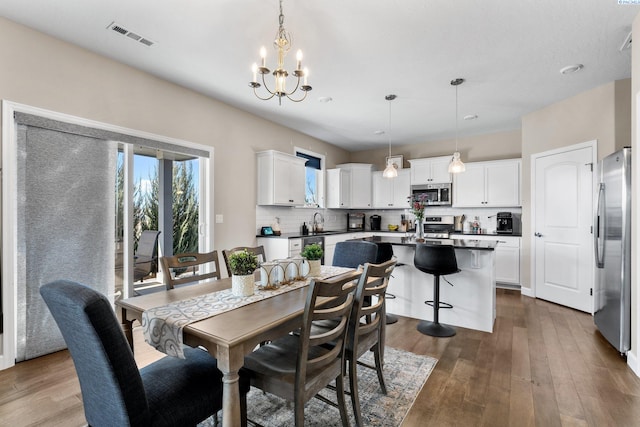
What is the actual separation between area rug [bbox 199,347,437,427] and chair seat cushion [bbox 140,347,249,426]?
23.5 inches

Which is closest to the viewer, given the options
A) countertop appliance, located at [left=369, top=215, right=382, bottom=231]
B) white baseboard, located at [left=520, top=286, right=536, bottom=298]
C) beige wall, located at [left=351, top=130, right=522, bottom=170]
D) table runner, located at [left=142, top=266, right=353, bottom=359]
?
table runner, located at [left=142, top=266, right=353, bottom=359]

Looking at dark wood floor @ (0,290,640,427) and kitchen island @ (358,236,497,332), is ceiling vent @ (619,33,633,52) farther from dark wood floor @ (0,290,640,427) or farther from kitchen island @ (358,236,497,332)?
dark wood floor @ (0,290,640,427)

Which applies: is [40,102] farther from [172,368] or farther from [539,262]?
[539,262]

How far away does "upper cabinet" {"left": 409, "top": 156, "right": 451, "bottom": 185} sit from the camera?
604cm

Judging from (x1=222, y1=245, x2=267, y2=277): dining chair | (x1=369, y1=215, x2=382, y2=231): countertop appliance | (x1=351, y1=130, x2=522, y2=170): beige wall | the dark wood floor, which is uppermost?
(x1=351, y1=130, x2=522, y2=170): beige wall

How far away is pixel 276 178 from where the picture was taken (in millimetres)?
4680

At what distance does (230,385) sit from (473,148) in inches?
245

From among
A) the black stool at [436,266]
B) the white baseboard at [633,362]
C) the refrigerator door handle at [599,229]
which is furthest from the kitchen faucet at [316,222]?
the white baseboard at [633,362]

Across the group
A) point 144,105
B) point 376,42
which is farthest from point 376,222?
point 144,105

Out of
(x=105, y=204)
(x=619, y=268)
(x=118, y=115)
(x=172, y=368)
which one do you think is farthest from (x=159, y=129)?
(x=619, y=268)

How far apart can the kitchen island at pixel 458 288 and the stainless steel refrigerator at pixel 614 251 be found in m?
0.95

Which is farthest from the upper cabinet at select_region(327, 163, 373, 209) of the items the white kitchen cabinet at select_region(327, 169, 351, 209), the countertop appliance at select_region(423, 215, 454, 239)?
the countertop appliance at select_region(423, 215, 454, 239)

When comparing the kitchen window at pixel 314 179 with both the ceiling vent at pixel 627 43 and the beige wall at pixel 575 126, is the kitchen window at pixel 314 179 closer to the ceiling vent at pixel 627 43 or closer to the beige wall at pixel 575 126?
the beige wall at pixel 575 126

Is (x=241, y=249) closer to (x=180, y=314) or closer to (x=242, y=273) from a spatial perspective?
(x=242, y=273)
